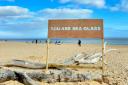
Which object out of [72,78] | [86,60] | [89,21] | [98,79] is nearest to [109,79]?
[98,79]

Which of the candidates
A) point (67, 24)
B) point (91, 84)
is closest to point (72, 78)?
point (91, 84)

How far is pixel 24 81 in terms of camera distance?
957cm

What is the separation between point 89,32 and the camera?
1108 cm

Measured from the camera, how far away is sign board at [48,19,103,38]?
36.1 feet

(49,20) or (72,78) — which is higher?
(49,20)

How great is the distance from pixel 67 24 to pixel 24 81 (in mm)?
2795

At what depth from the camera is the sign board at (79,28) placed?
1102 cm

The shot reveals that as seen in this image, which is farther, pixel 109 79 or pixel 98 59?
pixel 98 59

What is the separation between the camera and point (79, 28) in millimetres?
11102

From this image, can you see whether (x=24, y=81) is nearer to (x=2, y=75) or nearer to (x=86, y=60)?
(x=2, y=75)

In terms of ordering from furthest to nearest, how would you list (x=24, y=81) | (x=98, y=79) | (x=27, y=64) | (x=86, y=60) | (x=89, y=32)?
(x=86, y=60), (x=27, y=64), (x=89, y=32), (x=98, y=79), (x=24, y=81)

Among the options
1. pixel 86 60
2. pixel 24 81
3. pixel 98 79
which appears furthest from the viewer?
pixel 86 60

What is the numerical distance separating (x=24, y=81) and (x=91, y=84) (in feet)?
6.94

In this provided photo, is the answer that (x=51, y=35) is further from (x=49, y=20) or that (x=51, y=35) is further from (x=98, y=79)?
(x=98, y=79)
